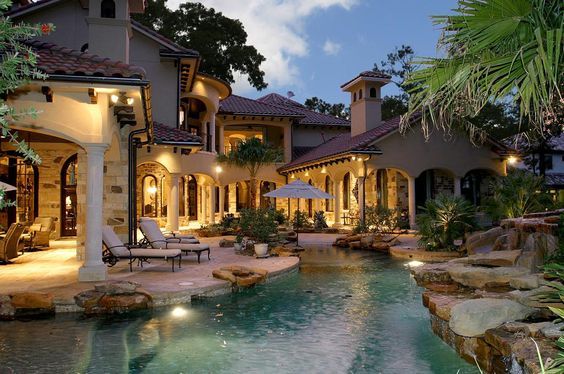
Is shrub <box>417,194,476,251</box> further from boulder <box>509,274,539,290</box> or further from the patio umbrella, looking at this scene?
boulder <box>509,274,539,290</box>

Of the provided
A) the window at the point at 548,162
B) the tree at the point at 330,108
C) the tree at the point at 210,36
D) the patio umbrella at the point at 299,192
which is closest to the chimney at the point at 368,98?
the patio umbrella at the point at 299,192

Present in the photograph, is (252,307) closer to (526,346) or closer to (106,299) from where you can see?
(106,299)

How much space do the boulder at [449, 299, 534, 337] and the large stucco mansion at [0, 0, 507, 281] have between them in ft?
19.4

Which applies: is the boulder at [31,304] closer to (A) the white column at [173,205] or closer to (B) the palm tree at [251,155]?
(A) the white column at [173,205]

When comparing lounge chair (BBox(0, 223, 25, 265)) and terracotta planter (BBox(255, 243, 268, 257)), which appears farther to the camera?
terracotta planter (BBox(255, 243, 268, 257))

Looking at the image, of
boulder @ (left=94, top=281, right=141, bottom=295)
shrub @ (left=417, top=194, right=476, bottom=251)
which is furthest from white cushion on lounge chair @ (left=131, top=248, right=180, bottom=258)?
shrub @ (left=417, top=194, right=476, bottom=251)

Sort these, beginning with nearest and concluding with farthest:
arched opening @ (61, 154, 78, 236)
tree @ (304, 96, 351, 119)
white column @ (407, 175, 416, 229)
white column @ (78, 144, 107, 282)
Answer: white column @ (78, 144, 107, 282)
arched opening @ (61, 154, 78, 236)
white column @ (407, 175, 416, 229)
tree @ (304, 96, 351, 119)

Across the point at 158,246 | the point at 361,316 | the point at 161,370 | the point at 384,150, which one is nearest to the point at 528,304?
the point at 361,316

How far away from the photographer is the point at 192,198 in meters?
28.5

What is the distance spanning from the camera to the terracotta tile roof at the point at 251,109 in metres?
29.3

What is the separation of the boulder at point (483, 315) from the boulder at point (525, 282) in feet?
5.28

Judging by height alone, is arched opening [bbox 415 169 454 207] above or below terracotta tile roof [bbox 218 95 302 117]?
below

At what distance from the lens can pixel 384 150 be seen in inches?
907

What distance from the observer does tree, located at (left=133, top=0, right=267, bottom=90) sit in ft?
131
